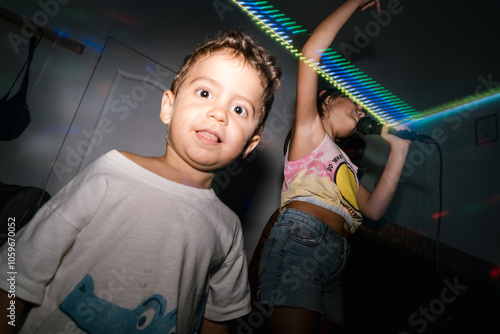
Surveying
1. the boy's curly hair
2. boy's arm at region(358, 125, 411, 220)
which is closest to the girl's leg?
the boy's curly hair

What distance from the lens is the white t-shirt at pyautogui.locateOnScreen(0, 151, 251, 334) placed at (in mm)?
556

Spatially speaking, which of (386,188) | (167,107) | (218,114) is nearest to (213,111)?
(218,114)

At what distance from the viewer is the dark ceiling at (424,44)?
2.04 m

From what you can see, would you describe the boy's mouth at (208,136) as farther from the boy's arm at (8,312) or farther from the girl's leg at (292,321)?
the girl's leg at (292,321)

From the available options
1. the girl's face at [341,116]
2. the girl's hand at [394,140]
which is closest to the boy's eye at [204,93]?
the girl's face at [341,116]

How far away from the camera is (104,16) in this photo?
1.74 meters

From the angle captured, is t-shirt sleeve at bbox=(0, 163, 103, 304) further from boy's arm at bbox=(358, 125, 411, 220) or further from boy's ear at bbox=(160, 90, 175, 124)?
boy's arm at bbox=(358, 125, 411, 220)

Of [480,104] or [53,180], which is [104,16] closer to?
[53,180]

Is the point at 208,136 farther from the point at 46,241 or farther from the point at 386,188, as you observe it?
the point at 386,188

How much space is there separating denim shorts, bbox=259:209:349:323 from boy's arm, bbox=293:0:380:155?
1.45 ft

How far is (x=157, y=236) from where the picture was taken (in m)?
0.65

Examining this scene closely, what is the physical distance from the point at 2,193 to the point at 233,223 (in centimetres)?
77

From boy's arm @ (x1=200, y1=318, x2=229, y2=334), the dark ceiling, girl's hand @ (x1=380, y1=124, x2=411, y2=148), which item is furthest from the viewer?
the dark ceiling

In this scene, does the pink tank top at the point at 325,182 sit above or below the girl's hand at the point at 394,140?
below
